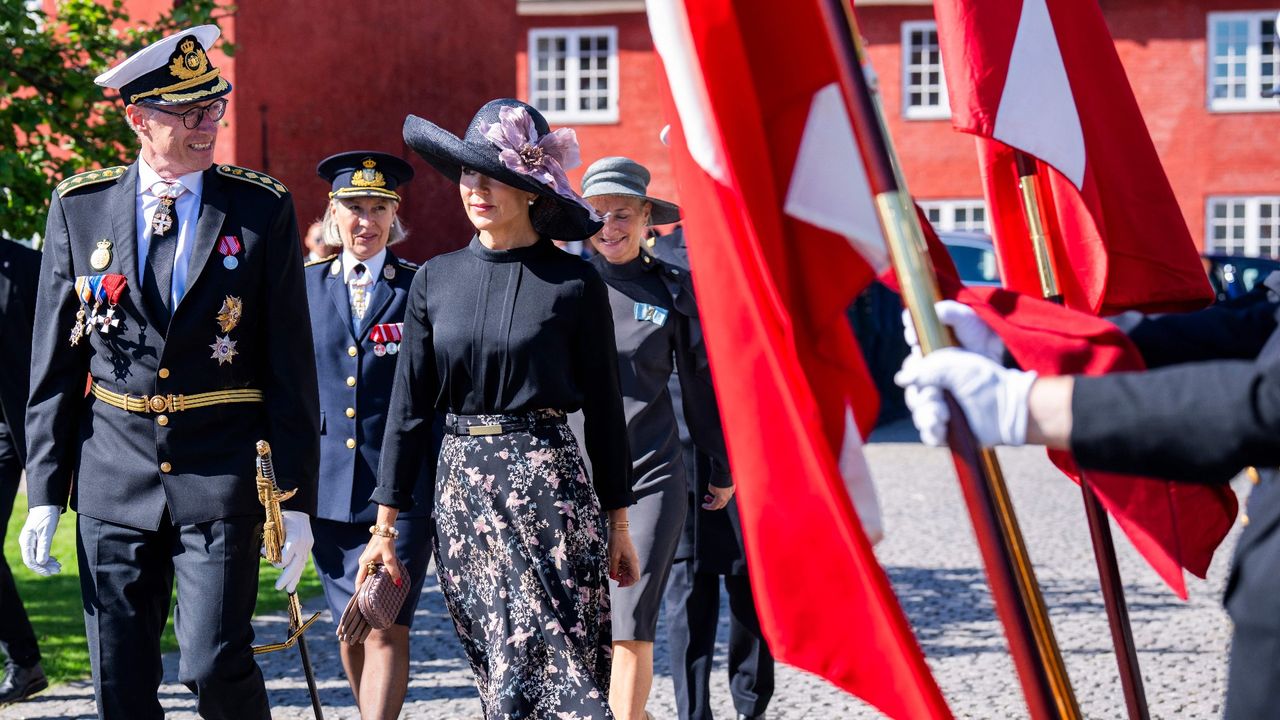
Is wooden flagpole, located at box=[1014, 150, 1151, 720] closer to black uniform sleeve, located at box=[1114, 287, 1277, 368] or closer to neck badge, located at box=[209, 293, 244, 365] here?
black uniform sleeve, located at box=[1114, 287, 1277, 368]

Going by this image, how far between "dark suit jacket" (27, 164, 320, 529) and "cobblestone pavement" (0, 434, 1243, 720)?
6.40 feet

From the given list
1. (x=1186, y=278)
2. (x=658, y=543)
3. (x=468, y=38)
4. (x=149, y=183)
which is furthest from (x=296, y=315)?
(x=468, y=38)

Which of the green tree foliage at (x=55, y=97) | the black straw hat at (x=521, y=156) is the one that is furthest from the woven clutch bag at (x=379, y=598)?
the green tree foliage at (x=55, y=97)

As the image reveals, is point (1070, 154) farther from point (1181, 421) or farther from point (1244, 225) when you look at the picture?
point (1244, 225)

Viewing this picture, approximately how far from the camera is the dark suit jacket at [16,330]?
21.1 feet

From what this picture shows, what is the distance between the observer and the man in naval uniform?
4352mm

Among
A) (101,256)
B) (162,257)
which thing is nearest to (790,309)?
(162,257)

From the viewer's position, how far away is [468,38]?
59.7ft

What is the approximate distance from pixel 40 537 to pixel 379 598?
1004mm

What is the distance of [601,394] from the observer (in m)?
4.58

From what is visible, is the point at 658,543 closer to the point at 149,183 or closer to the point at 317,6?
the point at 149,183

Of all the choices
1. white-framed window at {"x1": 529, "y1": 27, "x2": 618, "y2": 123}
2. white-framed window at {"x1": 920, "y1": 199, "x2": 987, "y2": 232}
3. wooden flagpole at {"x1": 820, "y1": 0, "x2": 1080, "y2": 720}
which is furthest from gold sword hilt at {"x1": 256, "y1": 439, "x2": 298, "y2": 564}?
white-framed window at {"x1": 920, "y1": 199, "x2": 987, "y2": 232}

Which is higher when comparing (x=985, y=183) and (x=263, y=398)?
(x=985, y=183)

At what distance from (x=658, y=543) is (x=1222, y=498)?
267 cm
